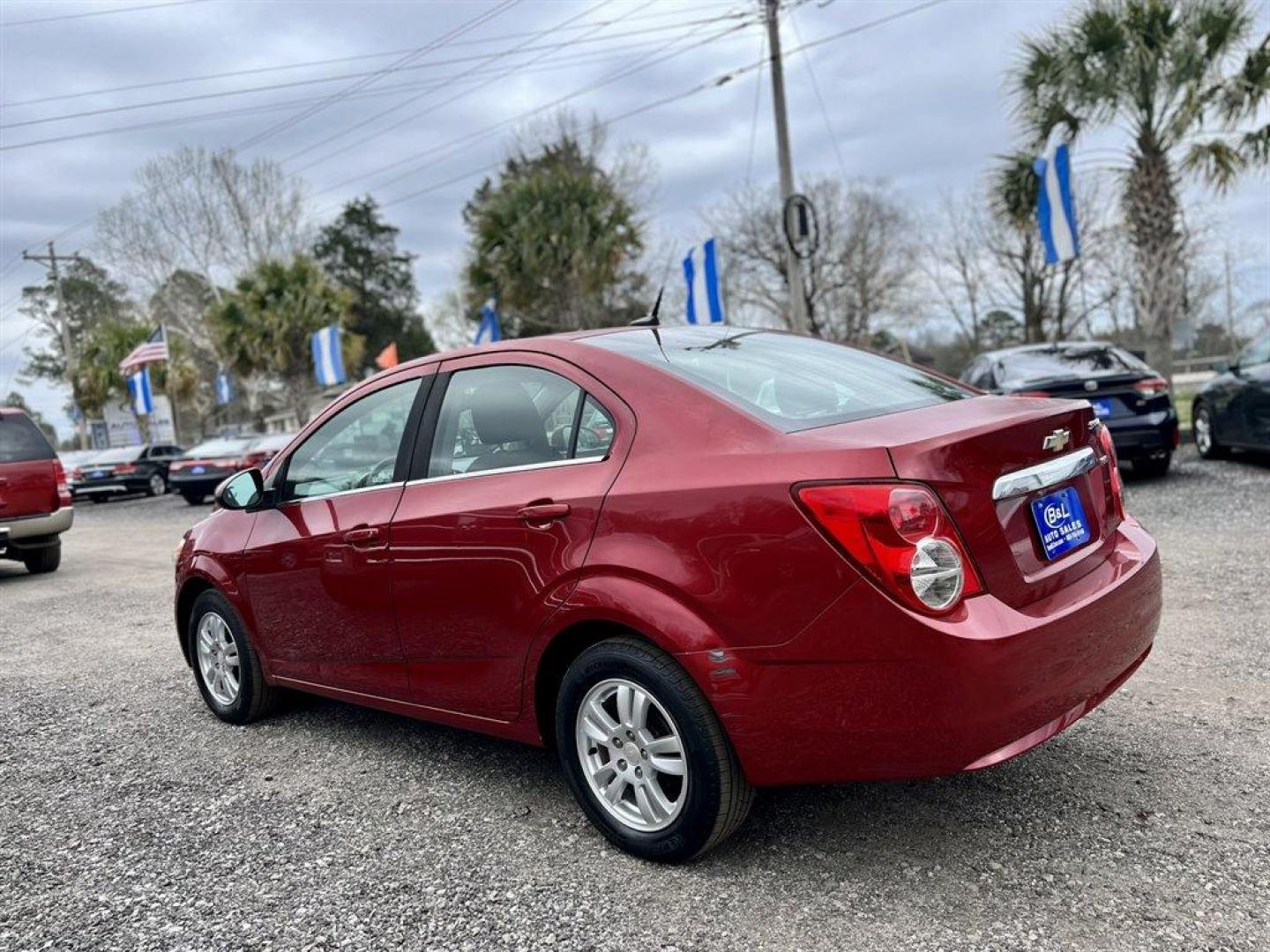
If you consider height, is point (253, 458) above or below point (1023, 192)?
below

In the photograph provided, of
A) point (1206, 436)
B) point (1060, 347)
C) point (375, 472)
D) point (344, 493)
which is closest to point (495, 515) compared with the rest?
point (375, 472)

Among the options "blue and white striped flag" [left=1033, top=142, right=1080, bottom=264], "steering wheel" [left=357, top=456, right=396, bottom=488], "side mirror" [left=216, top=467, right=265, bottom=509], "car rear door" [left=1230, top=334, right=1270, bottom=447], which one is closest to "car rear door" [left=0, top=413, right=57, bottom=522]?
"side mirror" [left=216, top=467, right=265, bottom=509]

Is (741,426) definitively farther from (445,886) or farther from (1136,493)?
(1136,493)

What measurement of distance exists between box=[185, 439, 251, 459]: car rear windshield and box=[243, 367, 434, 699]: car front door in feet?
57.1

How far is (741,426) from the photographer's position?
2.68m

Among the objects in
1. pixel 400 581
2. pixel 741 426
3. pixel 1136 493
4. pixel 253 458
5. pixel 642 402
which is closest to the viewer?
pixel 741 426

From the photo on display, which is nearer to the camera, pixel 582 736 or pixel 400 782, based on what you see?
pixel 582 736

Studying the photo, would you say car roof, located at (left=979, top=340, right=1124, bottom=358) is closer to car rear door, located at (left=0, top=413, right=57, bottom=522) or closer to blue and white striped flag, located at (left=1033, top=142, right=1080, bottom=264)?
blue and white striped flag, located at (left=1033, top=142, right=1080, bottom=264)

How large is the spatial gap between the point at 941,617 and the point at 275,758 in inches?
111

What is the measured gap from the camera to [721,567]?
8.36 feet

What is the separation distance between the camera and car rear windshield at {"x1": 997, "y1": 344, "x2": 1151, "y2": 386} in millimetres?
9062

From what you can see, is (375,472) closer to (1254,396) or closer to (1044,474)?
(1044,474)

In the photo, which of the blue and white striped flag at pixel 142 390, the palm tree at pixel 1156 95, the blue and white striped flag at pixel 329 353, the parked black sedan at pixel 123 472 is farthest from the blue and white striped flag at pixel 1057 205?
the blue and white striped flag at pixel 142 390

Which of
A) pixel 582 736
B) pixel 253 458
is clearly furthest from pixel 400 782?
pixel 253 458
